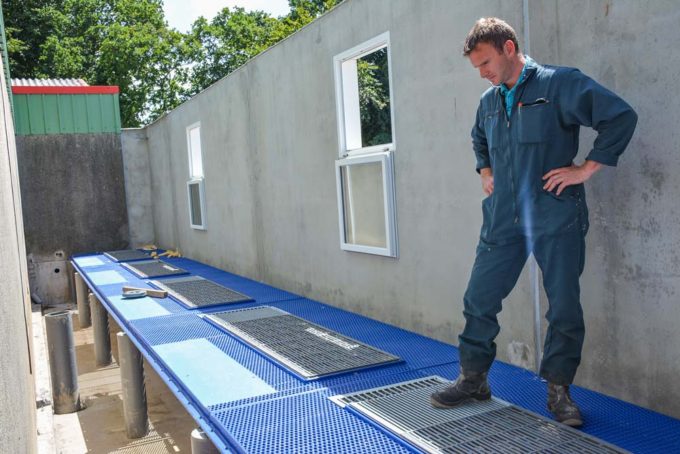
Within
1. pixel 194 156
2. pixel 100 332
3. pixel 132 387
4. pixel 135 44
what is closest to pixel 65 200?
pixel 194 156

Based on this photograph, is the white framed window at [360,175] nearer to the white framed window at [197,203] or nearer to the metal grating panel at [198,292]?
the metal grating panel at [198,292]

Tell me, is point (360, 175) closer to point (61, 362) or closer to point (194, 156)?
point (61, 362)

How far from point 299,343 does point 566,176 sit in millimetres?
2147

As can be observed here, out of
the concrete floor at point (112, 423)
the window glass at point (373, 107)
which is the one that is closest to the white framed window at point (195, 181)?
the concrete floor at point (112, 423)

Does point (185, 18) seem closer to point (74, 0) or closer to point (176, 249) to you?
point (74, 0)

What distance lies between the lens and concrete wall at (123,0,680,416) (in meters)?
2.50

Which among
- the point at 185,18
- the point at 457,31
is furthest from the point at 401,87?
the point at 185,18

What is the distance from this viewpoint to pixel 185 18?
92.7 feet

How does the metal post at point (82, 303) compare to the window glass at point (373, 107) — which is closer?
the metal post at point (82, 303)

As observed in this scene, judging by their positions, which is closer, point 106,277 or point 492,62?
point 492,62

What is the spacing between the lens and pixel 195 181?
28.8ft

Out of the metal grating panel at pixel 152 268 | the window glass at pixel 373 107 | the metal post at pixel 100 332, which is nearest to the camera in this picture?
the metal post at pixel 100 332

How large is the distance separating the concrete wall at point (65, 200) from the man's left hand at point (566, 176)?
9930mm

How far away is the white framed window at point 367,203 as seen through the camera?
4.27 m
